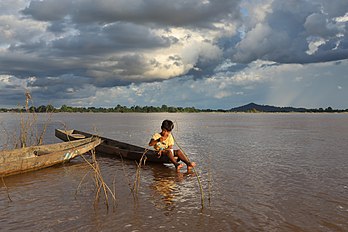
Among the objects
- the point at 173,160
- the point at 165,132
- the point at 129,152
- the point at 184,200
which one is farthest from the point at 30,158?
the point at 184,200

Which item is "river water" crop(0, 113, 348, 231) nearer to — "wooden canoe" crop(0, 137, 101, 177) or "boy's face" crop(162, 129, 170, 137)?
"wooden canoe" crop(0, 137, 101, 177)

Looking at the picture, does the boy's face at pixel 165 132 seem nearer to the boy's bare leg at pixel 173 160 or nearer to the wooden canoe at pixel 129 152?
the boy's bare leg at pixel 173 160

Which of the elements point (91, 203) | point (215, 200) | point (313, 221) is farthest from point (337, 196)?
point (91, 203)

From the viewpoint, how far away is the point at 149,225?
5703 mm

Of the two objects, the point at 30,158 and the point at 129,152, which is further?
the point at 129,152

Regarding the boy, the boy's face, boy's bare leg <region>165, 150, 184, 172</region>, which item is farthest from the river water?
the boy's face

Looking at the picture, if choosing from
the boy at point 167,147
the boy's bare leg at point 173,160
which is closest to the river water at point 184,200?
the boy's bare leg at point 173,160

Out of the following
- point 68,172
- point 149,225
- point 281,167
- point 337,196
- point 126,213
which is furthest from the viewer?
point 281,167

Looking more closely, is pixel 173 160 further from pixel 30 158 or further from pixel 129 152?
pixel 30 158

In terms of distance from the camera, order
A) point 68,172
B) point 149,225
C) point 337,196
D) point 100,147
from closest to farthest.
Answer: point 149,225, point 337,196, point 68,172, point 100,147

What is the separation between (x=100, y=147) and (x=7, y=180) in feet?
18.2

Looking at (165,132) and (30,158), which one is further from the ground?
(165,132)

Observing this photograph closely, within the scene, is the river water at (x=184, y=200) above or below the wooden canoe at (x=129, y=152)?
below

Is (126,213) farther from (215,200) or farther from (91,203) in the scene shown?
(215,200)
